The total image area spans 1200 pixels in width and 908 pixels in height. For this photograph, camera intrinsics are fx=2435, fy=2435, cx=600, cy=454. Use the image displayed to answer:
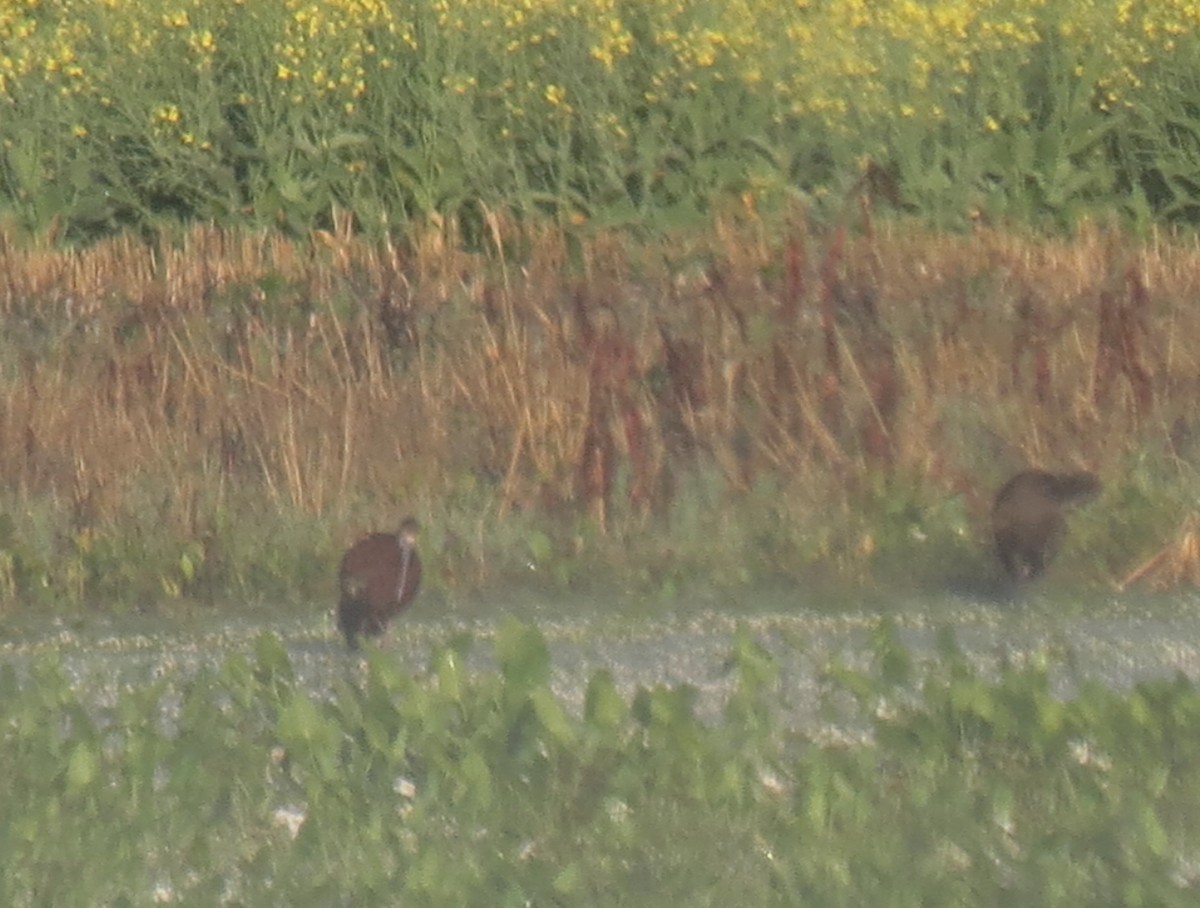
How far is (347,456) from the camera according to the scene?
7.81 m

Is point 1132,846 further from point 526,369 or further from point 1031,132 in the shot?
point 1031,132

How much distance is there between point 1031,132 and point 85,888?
8214 millimetres

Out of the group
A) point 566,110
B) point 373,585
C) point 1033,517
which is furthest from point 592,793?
point 566,110

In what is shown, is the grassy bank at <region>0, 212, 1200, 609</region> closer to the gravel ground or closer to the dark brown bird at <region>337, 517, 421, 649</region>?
the gravel ground

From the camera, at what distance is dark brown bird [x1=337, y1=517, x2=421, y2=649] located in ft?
20.3

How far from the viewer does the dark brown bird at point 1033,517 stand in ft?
22.0

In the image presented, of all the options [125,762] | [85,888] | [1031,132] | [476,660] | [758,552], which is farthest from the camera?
Result: [1031,132]

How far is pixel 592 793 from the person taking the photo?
4.90 m

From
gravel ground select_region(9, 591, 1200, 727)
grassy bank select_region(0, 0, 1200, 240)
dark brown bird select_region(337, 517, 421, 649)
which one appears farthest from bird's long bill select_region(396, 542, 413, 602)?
grassy bank select_region(0, 0, 1200, 240)

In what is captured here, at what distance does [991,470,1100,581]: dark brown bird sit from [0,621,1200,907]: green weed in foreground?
1212mm

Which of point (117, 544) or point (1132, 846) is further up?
point (1132, 846)

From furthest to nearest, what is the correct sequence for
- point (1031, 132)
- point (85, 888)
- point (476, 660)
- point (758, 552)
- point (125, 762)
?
point (1031, 132)
point (758, 552)
point (476, 660)
point (125, 762)
point (85, 888)

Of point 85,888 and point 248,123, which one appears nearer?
point 85,888

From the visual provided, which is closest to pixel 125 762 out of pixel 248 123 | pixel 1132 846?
pixel 1132 846
